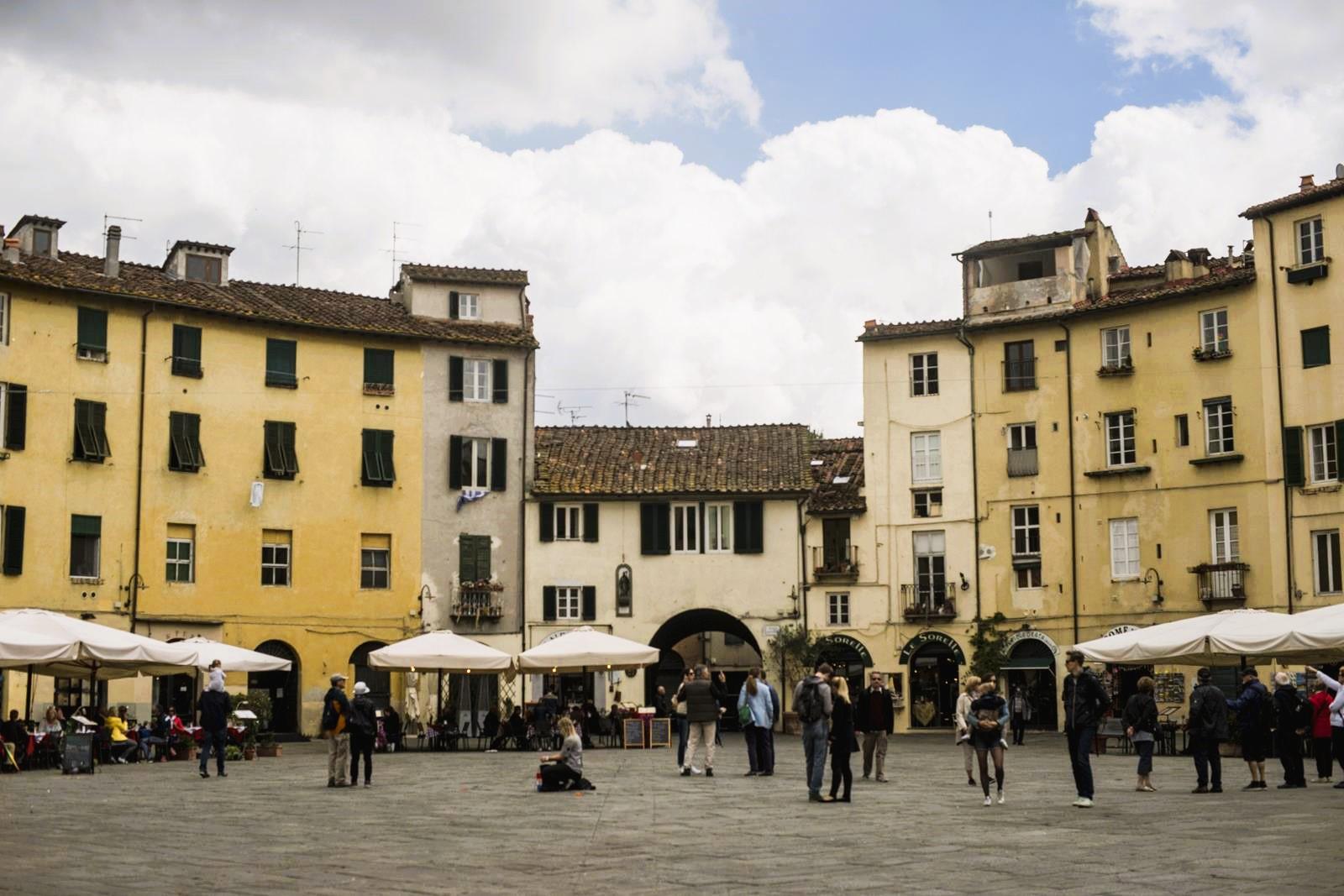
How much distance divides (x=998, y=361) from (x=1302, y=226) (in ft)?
34.8

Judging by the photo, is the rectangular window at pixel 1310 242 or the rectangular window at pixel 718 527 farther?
the rectangular window at pixel 718 527

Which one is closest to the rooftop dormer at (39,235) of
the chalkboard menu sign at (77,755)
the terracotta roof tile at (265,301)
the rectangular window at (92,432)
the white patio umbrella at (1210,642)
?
the terracotta roof tile at (265,301)

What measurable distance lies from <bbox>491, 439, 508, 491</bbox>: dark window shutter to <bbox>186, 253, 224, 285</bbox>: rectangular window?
9.77m

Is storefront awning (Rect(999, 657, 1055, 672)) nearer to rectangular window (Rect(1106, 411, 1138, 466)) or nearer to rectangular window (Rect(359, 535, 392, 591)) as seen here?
rectangular window (Rect(1106, 411, 1138, 466))

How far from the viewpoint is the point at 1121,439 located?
50938 mm

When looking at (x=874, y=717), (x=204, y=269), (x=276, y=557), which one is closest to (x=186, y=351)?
(x=204, y=269)

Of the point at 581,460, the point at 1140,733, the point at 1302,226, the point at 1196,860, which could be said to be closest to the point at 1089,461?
the point at 1302,226

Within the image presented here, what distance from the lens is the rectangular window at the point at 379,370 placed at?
52625mm

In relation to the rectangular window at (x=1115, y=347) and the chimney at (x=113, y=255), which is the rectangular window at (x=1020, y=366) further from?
the chimney at (x=113, y=255)

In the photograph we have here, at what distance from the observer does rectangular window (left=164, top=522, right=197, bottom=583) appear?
47.8 meters

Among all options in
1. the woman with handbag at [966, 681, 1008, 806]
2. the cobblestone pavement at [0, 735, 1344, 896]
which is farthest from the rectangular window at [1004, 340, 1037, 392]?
the woman with handbag at [966, 681, 1008, 806]

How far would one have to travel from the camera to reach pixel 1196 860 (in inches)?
560

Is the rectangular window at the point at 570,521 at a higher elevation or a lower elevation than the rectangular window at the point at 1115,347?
lower

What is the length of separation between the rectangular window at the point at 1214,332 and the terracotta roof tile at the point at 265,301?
2042 centimetres
